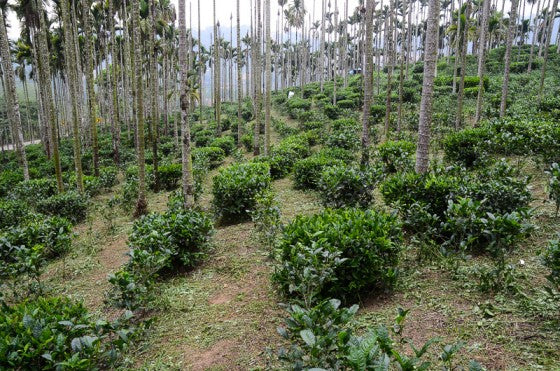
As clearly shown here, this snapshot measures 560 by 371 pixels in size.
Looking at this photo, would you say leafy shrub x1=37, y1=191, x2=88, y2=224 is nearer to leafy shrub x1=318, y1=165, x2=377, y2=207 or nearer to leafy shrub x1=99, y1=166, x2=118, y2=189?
leafy shrub x1=99, y1=166, x2=118, y2=189

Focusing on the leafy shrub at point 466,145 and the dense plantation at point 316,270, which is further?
the leafy shrub at point 466,145

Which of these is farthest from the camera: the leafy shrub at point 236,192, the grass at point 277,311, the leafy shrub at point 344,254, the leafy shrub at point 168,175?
the leafy shrub at point 168,175

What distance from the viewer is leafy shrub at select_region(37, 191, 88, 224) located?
1053cm

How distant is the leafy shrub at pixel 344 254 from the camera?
154 inches

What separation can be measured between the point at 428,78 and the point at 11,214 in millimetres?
11916

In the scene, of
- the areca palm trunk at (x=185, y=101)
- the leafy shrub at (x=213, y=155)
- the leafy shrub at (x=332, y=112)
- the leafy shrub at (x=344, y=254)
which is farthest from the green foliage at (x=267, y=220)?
the leafy shrub at (x=332, y=112)

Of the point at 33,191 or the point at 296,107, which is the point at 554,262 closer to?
the point at 33,191

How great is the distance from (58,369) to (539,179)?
8.76 meters

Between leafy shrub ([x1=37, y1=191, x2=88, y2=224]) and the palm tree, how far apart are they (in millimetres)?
9984

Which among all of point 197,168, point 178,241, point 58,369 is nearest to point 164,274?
point 178,241

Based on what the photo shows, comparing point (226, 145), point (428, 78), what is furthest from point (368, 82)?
point (226, 145)

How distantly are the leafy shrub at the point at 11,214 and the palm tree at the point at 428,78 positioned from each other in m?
10.9

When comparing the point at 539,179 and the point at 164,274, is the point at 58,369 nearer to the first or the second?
the point at 164,274

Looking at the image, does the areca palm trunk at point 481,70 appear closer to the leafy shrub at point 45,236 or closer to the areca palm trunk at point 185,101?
the areca palm trunk at point 185,101
